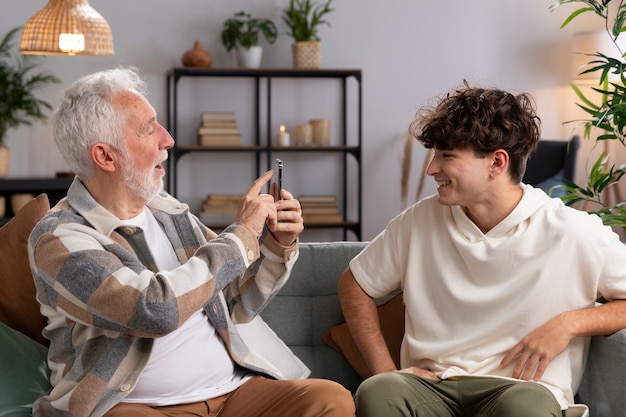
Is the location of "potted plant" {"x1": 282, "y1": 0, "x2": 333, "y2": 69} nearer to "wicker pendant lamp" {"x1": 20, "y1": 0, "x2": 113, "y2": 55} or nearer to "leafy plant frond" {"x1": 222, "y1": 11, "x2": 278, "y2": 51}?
"leafy plant frond" {"x1": 222, "y1": 11, "x2": 278, "y2": 51}

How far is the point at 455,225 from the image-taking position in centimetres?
246

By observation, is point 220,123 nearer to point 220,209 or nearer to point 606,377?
point 220,209

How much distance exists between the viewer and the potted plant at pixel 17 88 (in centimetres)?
597

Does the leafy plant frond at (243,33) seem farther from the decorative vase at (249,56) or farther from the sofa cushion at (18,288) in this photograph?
the sofa cushion at (18,288)

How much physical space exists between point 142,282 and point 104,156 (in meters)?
0.36

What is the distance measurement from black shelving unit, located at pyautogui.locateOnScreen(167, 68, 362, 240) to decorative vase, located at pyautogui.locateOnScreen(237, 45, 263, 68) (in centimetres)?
7

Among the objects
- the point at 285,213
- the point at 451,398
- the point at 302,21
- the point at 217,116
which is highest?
the point at 302,21

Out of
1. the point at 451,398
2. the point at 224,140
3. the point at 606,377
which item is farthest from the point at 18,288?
the point at 224,140

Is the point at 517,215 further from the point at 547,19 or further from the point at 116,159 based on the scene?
the point at 547,19

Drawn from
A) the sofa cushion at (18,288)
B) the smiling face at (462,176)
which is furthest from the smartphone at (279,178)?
the sofa cushion at (18,288)

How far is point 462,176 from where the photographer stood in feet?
7.82

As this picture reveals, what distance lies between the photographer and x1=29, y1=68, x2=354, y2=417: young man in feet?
6.35

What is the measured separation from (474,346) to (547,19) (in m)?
4.77

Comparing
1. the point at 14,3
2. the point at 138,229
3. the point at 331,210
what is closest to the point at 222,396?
the point at 138,229
